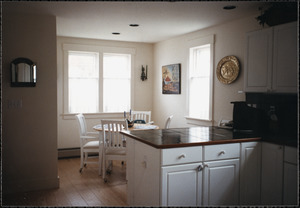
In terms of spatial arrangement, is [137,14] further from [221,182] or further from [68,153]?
[68,153]

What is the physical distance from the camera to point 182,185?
270 cm

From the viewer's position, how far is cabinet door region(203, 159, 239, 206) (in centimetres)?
282

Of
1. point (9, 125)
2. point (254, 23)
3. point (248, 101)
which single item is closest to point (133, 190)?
point (248, 101)

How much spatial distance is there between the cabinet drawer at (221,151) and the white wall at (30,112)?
2388 mm

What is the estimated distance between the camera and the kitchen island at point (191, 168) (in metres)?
2.64

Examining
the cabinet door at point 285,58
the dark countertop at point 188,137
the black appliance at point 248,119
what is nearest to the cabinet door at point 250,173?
the dark countertop at point 188,137

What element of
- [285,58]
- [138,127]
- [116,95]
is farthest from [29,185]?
[285,58]

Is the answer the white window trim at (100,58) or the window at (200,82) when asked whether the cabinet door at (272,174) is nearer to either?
the window at (200,82)

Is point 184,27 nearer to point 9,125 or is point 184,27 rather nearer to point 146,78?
point 146,78

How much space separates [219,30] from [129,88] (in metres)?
2.64

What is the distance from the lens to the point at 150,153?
2.76 meters

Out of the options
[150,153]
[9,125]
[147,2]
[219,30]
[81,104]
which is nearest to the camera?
[150,153]

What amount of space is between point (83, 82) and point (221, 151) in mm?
3958

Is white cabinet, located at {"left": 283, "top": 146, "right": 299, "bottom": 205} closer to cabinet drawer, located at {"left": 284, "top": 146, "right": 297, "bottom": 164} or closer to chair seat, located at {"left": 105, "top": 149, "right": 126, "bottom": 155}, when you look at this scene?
cabinet drawer, located at {"left": 284, "top": 146, "right": 297, "bottom": 164}
